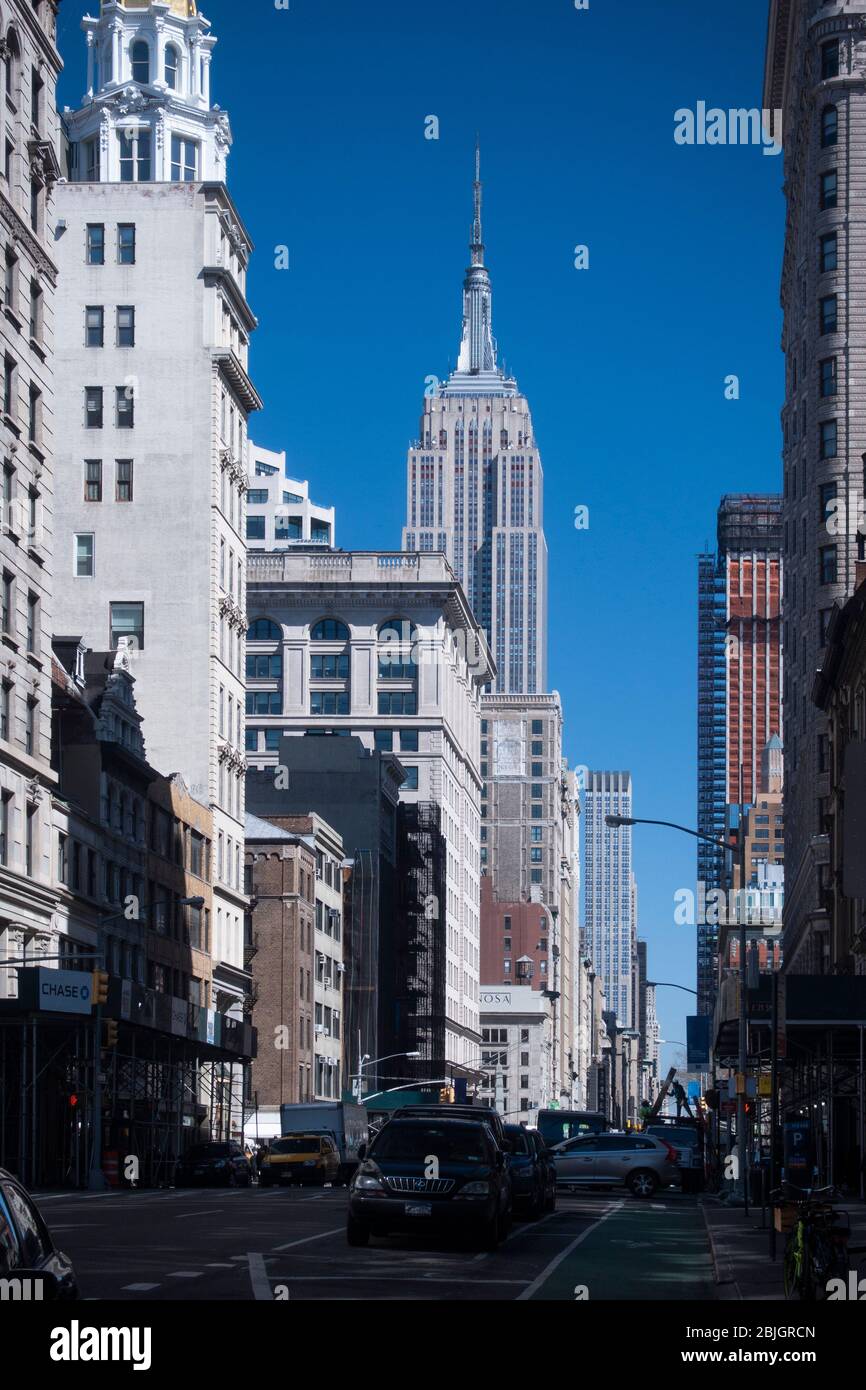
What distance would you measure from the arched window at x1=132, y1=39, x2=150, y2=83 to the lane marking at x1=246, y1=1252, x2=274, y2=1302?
9808 centimetres

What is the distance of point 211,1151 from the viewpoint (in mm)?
65500

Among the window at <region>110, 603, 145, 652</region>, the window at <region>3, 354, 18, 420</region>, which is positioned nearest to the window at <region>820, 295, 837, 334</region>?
the window at <region>110, 603, 145, 652</region>

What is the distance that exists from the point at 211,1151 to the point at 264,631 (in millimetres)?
94505

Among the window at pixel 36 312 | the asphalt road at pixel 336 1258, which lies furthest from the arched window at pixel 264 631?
the asphalt road at pixel 336 1258

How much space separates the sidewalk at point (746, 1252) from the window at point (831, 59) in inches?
2258

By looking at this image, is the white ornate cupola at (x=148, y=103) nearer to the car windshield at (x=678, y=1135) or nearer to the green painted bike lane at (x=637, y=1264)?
the car windshield at (x=678, y=1135)

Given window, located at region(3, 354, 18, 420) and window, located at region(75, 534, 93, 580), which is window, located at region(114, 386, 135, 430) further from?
window, located at region(3, 354, 18, 420)

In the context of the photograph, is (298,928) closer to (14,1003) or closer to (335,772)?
(335,772)

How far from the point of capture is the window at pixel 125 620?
3762 inches

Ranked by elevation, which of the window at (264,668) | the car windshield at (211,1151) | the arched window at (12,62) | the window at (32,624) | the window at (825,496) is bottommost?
the car windshield at (211,1151)

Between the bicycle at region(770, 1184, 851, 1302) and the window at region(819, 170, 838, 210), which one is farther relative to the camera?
the window at region(819, 170, 838, 210)

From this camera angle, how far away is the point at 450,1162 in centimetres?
2752

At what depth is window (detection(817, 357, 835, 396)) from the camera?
89.9 metres

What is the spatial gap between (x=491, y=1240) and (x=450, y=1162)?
1099 mm
